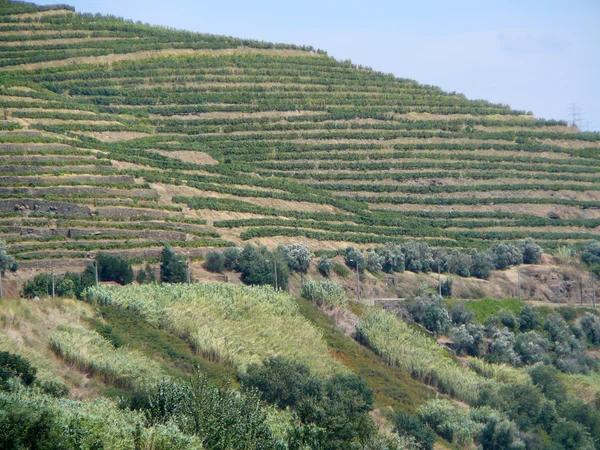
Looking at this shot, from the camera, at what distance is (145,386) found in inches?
1232

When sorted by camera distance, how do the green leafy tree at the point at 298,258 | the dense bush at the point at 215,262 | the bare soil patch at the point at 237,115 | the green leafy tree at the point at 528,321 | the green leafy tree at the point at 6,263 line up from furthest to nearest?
1. the bare soil patch at the point at 237,115
2. the green leafy tree at the point at 528,321
3. the green leafy tree at the point at 298,258
4. the dense bush at the point at 215,262
5. the green leafy tree at the point at 6,263

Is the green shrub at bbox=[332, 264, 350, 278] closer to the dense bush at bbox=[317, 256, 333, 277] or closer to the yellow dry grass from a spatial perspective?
the dense bush at bbox=[317, 256, 333, 277]

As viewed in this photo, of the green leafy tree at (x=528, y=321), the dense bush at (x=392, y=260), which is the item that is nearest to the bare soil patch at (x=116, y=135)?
the dense bush at (x=392, y=260)

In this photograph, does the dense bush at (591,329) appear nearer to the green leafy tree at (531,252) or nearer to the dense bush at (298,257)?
the green leafy tree at (531,252)

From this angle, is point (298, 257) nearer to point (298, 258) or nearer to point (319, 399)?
point (298, 258)

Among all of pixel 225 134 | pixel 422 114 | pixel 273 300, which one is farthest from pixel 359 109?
pixel 273 300

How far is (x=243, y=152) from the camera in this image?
73125mm

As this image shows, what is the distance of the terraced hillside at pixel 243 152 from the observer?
5347 cm

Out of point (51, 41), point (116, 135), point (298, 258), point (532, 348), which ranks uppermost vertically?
point (51, 41)

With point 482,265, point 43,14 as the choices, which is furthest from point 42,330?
point 43,14

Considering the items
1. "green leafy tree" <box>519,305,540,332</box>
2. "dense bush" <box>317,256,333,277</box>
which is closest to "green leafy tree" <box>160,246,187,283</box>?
"dense bush" <box>317,256,333,277</box>

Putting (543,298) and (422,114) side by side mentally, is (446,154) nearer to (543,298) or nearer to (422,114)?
(422,114)

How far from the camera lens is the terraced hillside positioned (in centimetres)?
5347

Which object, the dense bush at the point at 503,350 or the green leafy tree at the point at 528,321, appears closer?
the dense bush at the point at 503,350
